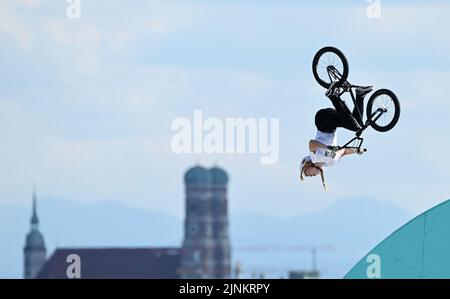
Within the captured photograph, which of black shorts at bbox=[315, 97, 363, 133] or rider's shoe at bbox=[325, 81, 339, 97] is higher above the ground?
rider's shoe at bbox=[325, 81, 339, 97]

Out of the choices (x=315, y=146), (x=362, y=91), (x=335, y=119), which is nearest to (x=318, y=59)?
(x=362, y=91)

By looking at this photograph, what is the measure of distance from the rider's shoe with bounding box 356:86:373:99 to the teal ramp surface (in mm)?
2943

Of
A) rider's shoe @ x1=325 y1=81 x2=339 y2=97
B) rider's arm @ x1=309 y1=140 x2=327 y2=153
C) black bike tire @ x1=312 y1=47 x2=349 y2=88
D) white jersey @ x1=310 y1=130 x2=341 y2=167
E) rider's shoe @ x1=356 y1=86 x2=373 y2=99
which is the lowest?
white jersey @ x1=310 y1=130 x2=341 y2=167

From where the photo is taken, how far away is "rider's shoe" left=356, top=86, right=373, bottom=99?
4091 cm

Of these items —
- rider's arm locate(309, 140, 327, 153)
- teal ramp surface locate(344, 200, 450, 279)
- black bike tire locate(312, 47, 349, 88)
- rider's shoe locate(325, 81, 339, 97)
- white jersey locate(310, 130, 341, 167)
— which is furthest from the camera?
teal ramp surface locate(344, 200, 450, 279)

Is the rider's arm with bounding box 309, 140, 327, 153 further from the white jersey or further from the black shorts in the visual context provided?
the black shorts

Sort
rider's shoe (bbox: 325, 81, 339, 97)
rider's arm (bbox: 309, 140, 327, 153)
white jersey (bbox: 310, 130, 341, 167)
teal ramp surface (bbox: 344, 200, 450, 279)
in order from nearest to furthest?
1. white jersey (bbox: 310, 130, 341, 167)
2. rider's arm (bbox: 309, 140, 327, 153)
3. rider's shoe (bbox: 325, 81, 339, 97)
4. teal ramp surface (bbox: 344, 200, 450, 279)

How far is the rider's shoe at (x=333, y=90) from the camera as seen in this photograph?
40438mm

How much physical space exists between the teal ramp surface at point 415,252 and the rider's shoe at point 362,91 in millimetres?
2943

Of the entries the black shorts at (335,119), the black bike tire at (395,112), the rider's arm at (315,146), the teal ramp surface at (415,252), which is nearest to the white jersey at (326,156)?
the rider's arm at (315,146)

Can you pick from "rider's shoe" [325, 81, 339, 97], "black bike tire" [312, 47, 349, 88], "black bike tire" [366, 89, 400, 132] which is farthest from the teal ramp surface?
"black bike tire" [312, 47, 349, 88]
